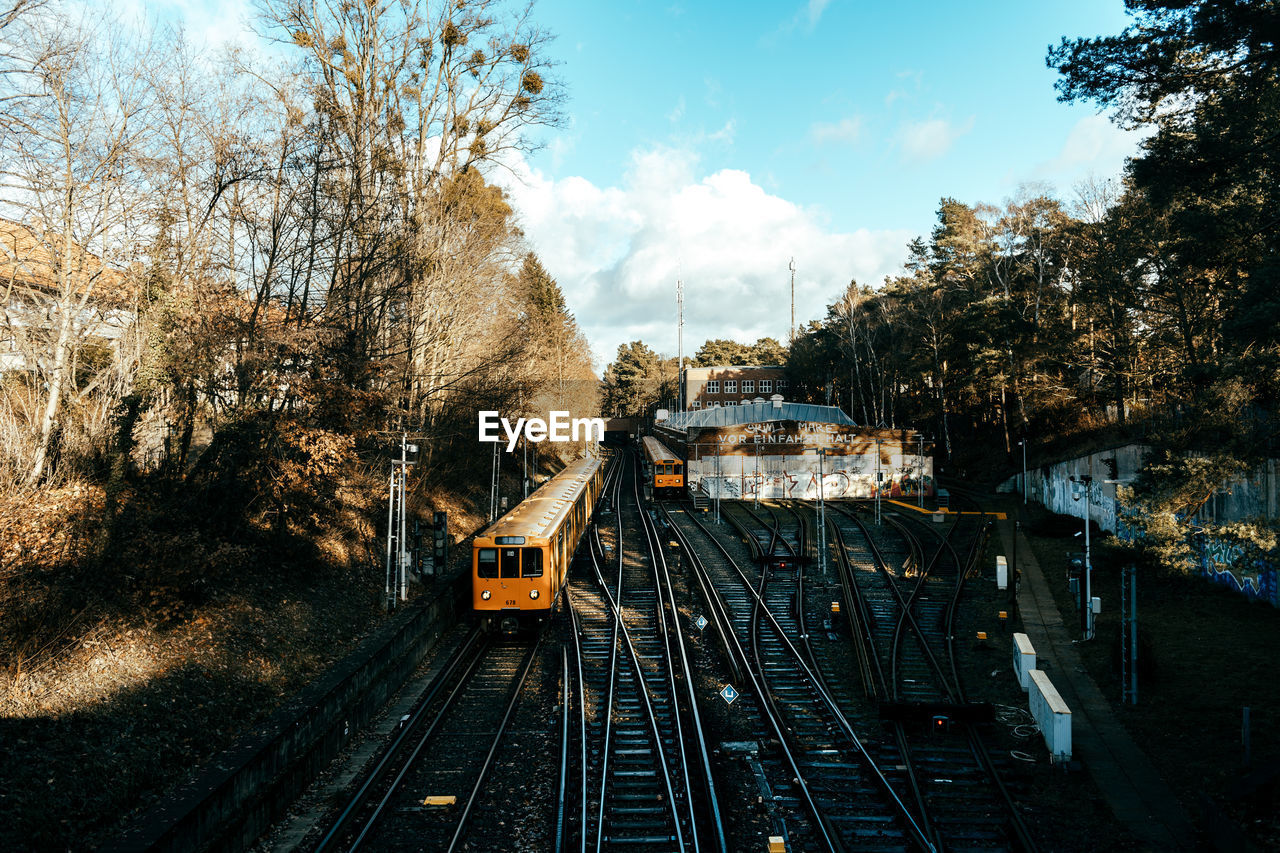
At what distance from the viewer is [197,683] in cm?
1003

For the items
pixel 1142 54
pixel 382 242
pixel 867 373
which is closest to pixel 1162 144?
pixel 1142 54

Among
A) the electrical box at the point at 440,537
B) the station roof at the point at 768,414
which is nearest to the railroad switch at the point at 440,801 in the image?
the electrical box at the point at 440,537

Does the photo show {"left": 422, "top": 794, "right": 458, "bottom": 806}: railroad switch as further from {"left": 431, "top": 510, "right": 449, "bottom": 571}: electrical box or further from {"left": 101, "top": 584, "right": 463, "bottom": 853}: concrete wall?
{"left": 431, "top": 510, "right": 449, "bottom": 571}: electrical box

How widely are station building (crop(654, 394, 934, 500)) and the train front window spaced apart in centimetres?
2426

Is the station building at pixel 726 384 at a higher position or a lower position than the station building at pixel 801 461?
higher

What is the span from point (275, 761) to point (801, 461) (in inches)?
1303

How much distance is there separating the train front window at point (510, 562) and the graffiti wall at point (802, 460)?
79.8ft

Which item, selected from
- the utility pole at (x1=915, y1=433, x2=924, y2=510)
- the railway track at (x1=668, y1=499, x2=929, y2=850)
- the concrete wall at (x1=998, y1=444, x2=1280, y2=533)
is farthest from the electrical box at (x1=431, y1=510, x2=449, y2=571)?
the utility pole at (x1=915, y1=433, x2=924, y2=510)

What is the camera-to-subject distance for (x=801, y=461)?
39438 millimetres

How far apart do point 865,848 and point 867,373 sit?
5367 centimetres

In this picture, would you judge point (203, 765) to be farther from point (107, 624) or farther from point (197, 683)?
point (107, 624)

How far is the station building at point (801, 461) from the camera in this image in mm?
39000

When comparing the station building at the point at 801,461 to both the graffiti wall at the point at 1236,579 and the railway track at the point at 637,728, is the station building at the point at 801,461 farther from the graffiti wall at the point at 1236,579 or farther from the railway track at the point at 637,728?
the graffiti wall at the point at 1236,579

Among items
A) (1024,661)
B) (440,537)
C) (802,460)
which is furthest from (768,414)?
(1024,661)
